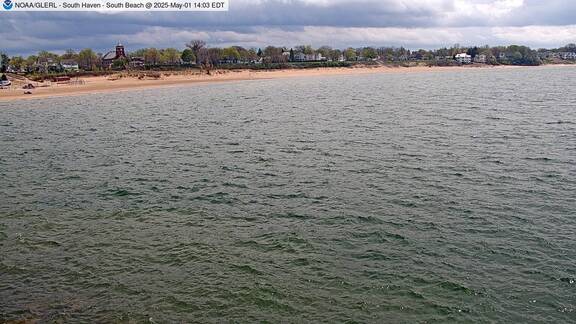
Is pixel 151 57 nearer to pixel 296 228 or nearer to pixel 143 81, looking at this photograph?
pixel 143 81

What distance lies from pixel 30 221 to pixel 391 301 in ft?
49.0

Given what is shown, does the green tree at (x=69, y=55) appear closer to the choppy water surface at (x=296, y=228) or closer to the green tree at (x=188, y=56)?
the green tree at (x=188, y=56)

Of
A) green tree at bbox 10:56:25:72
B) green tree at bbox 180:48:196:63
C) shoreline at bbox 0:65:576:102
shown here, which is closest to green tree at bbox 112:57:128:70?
green tree at bbox 180:48:196:63

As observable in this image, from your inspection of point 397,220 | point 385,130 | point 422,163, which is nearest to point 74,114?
point 385,130

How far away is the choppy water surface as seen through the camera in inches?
492

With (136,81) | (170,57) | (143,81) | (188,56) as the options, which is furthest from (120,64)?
(136,81)

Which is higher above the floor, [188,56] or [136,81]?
[188,56]

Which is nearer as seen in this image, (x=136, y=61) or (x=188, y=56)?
(x=136, y=61)

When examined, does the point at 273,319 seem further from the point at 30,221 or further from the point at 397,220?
the point at 30,221

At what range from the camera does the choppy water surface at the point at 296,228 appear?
41.0ft

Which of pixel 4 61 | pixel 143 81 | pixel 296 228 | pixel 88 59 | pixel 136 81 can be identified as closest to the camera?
pixel 296 228

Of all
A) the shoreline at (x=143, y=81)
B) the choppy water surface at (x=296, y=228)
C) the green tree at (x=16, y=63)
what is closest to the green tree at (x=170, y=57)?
the shoreline at (x=143, y=81)

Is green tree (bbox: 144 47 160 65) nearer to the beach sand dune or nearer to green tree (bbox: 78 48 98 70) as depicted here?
green tree (bbox: 78 48 98 70)

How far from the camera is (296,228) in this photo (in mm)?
17562
